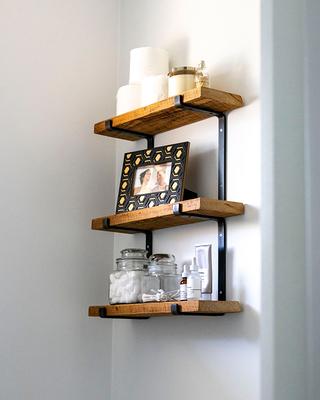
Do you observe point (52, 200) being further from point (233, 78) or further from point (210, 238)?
point (233, 78)

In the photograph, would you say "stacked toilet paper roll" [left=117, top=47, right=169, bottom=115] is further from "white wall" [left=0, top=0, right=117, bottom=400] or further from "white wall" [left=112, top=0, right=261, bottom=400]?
"white wall" [left=0, top=0, right=117, bottom=400]

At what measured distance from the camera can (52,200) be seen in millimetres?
2504

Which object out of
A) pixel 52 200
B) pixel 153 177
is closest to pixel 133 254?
pixel 153 177

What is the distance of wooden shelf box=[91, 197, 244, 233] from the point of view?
6.71ft

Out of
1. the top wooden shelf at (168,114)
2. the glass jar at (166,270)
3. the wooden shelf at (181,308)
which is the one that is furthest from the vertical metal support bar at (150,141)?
the wooden shelf at (181,308)

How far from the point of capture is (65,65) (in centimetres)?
261

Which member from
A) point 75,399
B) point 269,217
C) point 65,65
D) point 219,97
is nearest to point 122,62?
point 65,65

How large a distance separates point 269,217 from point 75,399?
36.8 inches

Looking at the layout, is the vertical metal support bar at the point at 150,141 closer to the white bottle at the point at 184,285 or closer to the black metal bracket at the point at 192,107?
the black metal bracket at the point at 192,107

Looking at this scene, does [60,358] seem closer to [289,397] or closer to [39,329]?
[39,329]

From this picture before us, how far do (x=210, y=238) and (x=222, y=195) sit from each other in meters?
0.14

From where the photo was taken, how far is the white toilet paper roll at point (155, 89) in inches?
90.9

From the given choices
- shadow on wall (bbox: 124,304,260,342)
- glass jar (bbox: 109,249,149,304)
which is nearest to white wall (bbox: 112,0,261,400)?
shadow on wall (bbox: 124,304,260,342)

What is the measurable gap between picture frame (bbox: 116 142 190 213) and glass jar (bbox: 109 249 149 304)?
0.50 feet
